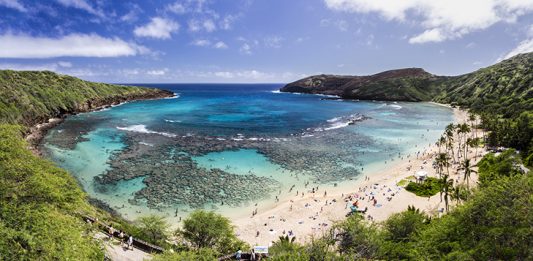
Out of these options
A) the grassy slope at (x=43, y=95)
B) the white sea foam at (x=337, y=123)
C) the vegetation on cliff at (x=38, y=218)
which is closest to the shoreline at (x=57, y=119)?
the grassy slope at (x=43, y=95)

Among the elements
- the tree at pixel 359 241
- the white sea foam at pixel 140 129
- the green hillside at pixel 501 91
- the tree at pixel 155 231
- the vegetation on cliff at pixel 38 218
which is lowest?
the tree at pixel 155 231

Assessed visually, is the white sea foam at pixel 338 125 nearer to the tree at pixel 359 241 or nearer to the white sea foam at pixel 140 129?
the white sea foam at pixel 140 129

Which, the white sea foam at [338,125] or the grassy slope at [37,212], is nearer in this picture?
the grassy slope at [37,212]

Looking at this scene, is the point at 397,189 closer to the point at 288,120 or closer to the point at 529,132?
the point at 529,132

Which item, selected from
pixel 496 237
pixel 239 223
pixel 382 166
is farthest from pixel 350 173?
pixel 496 237

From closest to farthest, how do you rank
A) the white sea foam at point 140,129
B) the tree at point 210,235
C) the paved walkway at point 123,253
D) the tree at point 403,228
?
the paved walkway at point 123,253 < the tree at point 210,235 < the tree at point 403,228 < the white sea foam at point 140,129

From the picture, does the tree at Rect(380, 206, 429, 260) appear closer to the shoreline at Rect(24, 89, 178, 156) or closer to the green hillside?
the shoreline at Rect(24, 89, 178, 156)

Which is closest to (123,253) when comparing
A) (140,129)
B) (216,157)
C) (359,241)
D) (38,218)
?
(38,218)
